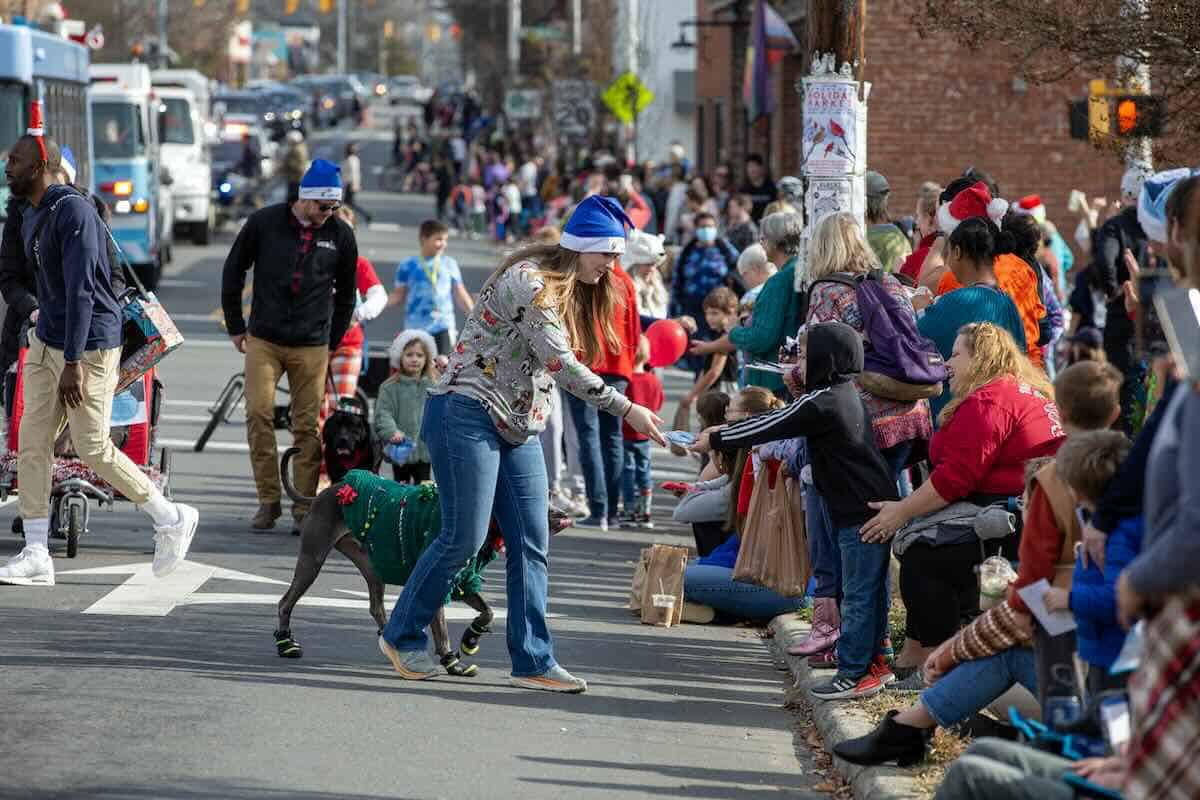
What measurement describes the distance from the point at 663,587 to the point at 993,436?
271 centimetres

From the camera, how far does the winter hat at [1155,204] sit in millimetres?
6227

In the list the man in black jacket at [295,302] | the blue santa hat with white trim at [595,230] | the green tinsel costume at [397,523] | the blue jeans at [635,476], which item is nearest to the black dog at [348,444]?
the man in black jacket at [295,302]

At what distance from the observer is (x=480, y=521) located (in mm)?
8203

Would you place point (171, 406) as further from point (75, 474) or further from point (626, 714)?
point (626, 714)

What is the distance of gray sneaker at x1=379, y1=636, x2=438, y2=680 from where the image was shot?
855 cm

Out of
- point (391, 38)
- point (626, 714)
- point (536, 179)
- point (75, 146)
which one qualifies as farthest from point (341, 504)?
point (391, 38)

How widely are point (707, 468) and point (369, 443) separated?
6.96ft

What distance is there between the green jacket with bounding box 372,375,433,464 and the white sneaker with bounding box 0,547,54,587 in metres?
2.35

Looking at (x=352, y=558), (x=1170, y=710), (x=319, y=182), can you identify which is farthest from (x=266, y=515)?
(x=1170, y=710)

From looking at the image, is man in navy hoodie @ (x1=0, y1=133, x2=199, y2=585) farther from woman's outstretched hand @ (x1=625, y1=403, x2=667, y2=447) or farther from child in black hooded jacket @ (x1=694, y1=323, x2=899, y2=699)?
child in black hooded jacket @ (x1=694, y1=323, x2=899, y2=699)

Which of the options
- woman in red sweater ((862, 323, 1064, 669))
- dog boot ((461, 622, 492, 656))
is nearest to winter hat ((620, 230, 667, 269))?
dog boot ((461, 622, 492, 656))

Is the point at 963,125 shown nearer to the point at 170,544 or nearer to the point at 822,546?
the point at 170,544

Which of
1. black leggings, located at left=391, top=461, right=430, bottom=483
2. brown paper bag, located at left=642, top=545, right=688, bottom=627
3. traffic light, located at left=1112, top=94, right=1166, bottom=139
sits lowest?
brown paper bag, located at left=642, top=545, right=688, bottom=627

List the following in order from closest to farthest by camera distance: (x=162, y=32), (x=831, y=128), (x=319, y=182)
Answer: (x=831, y=128) < (x=319, y=182) < (x=162, y=32)
